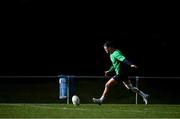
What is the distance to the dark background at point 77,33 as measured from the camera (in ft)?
145

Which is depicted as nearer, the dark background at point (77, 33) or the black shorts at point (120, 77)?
the black shorts at point (120, 77)

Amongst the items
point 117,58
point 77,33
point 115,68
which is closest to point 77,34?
point 77,33

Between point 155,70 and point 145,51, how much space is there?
4.56 feet

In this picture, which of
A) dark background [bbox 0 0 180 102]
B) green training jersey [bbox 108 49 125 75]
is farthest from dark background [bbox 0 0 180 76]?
green training jersey [bbox 108 49 125 75]

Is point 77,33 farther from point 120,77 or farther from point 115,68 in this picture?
point 120,77

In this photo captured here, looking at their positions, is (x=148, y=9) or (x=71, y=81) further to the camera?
(x=148, y=9)

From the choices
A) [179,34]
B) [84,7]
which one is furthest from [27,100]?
[179,34]

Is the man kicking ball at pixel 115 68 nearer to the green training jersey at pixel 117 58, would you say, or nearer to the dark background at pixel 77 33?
the green training jersey at pixel 117 58

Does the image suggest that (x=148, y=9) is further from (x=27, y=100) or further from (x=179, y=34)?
(x=27, y=100)

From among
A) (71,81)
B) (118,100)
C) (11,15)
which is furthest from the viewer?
(11,15)

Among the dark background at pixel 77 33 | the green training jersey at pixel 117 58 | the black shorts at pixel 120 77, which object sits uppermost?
the dark background at pixel 77 33

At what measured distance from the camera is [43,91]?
39406 millimetres

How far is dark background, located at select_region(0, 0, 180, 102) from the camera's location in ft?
145

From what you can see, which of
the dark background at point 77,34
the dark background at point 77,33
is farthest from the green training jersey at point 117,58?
the dark background at point 77,34
